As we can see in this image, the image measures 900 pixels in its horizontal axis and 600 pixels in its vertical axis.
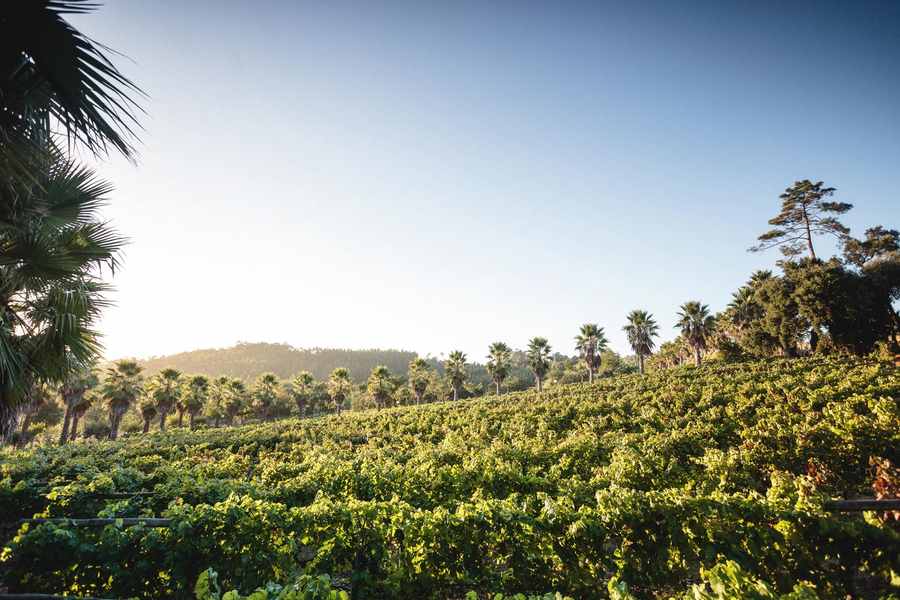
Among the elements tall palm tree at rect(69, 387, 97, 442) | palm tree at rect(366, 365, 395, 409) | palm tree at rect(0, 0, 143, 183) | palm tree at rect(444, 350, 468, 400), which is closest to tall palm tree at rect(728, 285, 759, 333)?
palm tree at rect(444, 350, 468, 400)

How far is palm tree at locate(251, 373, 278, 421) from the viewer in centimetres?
6166

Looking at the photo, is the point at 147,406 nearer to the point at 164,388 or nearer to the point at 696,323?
the point at 164,388

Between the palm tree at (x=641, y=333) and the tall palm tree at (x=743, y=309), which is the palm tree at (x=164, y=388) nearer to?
the palm tree at (x=641, y=333)

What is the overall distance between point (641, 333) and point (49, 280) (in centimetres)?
6158

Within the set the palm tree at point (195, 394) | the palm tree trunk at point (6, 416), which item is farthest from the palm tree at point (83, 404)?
the palm tree trunk at point (6, 416)

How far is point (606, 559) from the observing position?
5621 mm

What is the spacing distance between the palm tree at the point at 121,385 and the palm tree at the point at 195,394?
9846mm

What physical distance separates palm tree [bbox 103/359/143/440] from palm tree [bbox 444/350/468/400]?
137ft

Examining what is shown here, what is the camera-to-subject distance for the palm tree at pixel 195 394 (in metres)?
52.5

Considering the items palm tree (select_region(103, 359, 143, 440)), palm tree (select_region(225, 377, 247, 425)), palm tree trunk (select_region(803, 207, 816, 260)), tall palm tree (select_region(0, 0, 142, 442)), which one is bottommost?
palm tree (select_region(225, 377, 247, 425))

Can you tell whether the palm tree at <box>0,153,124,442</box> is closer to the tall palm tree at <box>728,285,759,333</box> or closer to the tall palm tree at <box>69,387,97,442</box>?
the tall palm tree at <box>69,387,97,442</box>

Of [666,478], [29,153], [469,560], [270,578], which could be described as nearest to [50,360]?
[29,153]

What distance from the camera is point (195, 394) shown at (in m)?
53.1

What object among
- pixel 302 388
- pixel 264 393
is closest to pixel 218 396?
pixel 264 393
